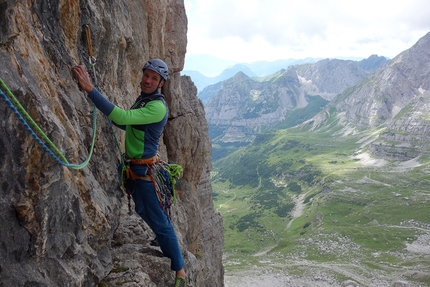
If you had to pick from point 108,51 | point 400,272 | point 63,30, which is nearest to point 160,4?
point 108,51

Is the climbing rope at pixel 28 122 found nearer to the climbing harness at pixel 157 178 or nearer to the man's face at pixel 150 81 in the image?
the climbing harness at pixel 157 178

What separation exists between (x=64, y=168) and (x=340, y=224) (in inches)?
5342

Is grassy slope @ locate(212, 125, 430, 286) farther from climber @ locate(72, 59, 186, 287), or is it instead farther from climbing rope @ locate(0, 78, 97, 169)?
climbing rope @ locate(0, 78, 97, 169)

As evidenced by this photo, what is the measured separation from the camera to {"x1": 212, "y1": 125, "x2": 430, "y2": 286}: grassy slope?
271ft

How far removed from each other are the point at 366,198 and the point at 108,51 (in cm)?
15542

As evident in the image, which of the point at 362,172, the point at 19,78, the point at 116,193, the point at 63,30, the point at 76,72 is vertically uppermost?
the point at 63,30

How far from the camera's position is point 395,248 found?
9950cm

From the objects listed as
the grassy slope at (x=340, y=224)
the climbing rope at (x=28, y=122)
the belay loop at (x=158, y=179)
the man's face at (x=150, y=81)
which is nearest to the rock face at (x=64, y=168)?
the climbing rope at (x=28, y=122)

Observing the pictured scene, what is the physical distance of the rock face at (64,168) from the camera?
17.7ft

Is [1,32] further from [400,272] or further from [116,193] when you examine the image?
[400,272]

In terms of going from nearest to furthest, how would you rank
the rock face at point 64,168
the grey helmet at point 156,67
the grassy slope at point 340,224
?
the rock face at point 64,168 < the grey helmet at point 156,67 < the grassy slope at point 340,224

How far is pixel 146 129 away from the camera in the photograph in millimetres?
8289

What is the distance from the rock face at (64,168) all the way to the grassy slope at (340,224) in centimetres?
7302

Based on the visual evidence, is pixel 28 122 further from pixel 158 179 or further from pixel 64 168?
pixel 158 179
